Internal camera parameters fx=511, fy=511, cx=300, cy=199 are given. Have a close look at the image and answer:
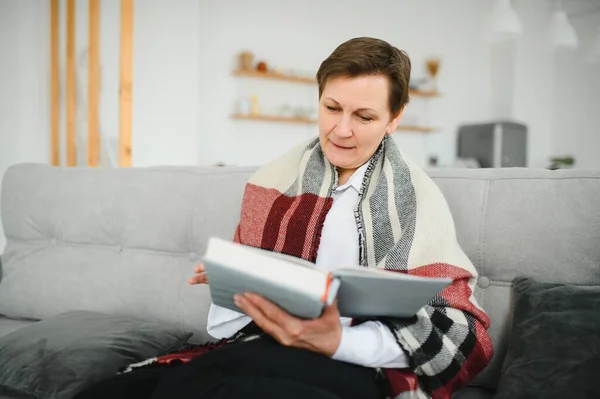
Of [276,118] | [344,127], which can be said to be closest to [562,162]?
[276,118]

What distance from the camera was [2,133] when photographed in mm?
3273

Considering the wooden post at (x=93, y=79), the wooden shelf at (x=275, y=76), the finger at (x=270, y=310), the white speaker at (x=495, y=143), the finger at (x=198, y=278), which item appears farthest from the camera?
the white speaker at (x=495, y=143)

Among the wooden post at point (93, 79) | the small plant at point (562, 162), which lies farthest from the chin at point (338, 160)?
the small plant at point (562, 162)

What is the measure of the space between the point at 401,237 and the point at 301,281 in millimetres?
395

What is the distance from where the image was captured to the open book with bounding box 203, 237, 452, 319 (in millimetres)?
762

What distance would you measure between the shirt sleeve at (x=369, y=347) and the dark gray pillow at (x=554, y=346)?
232 millimetres

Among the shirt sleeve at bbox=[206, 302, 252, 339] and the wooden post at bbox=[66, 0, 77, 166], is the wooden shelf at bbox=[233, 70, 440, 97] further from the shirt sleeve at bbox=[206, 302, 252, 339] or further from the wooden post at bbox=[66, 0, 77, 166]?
the shirt sleeve at bbox=[206, 302, 252, 339]

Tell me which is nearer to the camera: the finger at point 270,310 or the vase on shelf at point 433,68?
the finger at point 270,310

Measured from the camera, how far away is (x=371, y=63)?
45.1 inches

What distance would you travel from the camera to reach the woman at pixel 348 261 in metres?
0.91

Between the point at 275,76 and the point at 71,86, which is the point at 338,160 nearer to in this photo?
the point at 71,86

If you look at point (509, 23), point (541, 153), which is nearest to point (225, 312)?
point (509, 23)

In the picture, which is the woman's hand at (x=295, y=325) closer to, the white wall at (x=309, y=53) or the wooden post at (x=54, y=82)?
the wooden post at (x=54, y=82)

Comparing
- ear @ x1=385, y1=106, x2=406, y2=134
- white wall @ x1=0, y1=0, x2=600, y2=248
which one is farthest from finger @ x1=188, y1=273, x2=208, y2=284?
white wall @ x1=0, y1=0, x2=600, y2=248
